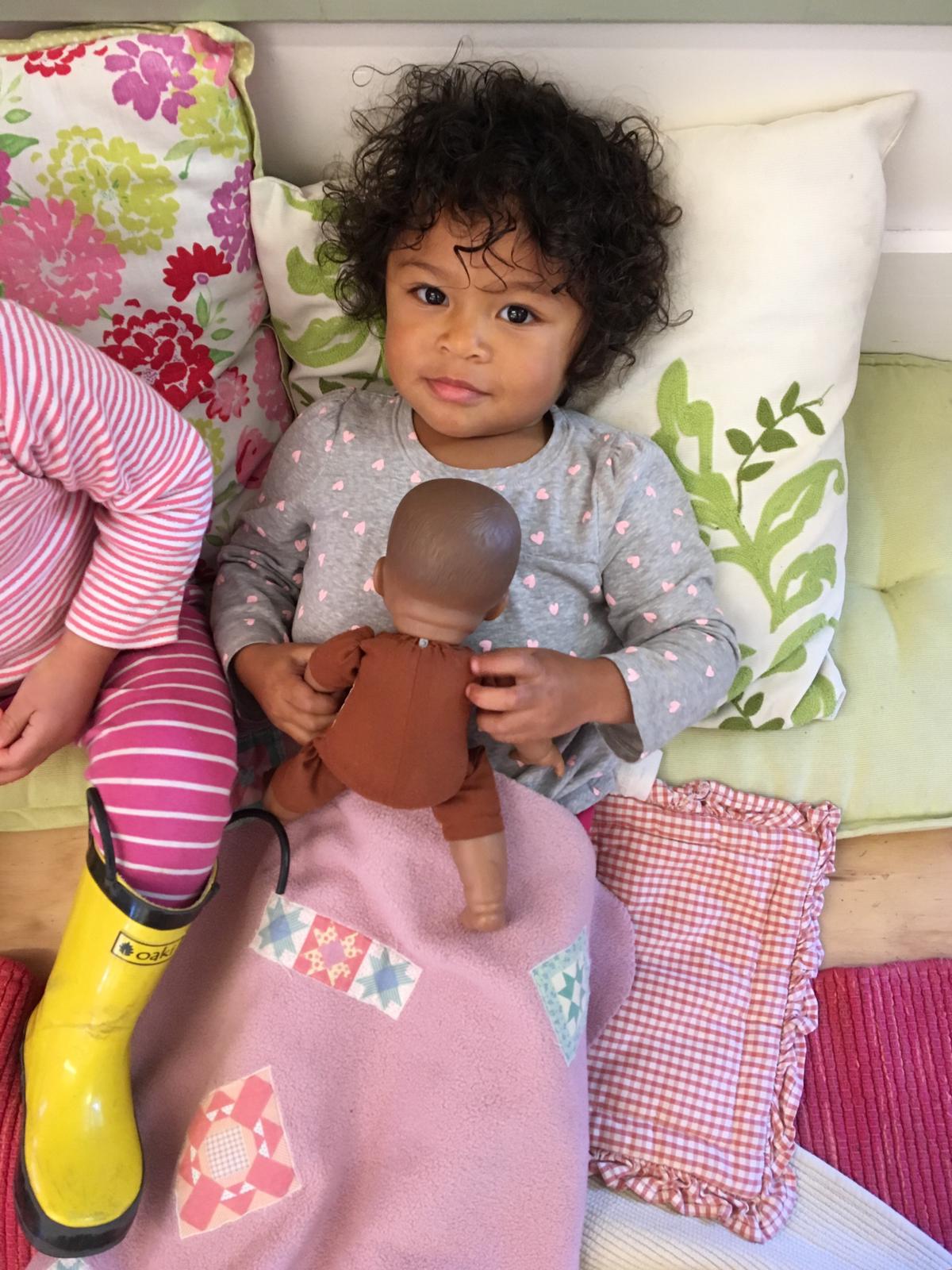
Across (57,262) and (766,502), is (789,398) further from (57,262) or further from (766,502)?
(57,262)

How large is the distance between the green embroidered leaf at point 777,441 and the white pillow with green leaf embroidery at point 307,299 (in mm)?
422

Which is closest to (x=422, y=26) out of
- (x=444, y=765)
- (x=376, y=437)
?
(x=376, y=437)

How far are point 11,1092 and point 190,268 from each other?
85 cm

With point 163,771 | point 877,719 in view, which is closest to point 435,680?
point 163,771

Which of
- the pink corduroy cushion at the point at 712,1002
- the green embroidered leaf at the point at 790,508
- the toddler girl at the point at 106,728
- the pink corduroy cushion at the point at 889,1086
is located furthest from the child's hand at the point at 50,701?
the pink corduroy cushion at the point at 889,1086

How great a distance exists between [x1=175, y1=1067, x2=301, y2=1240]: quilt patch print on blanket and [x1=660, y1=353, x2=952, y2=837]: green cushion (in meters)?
0.56

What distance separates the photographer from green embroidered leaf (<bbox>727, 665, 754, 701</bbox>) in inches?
42.9

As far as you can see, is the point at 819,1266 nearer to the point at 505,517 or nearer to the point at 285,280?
the point at 505,517

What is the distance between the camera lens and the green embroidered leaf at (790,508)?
1055 millimetres

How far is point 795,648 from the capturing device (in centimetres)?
108

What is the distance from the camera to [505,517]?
0.77 m

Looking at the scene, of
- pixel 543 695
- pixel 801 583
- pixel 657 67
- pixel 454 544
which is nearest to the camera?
pixel 454 544

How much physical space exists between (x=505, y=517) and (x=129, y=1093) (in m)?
0.63

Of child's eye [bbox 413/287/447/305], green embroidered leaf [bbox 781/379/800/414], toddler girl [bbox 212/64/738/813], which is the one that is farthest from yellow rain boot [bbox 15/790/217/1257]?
green embroidered leaf [bbox 781/379/800/414]
